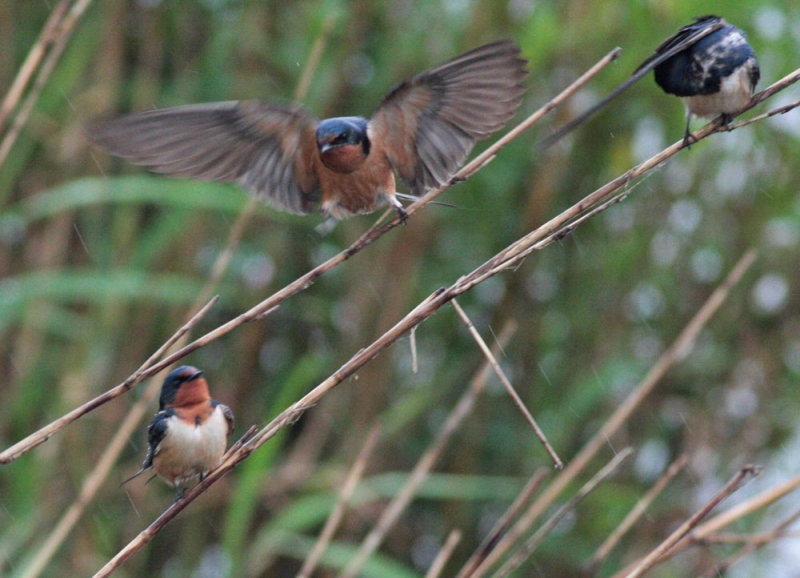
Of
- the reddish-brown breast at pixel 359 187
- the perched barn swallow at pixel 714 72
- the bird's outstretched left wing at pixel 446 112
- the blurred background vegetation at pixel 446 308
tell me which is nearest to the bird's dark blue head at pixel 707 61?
the perched barn swallow at pixel 714 72

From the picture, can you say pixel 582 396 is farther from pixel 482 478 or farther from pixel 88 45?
pixel 88 45

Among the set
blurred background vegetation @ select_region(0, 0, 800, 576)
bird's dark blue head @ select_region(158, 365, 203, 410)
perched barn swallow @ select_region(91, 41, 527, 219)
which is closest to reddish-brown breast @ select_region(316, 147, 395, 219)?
perched barn swallow @ select_region(91, 41, 527, 219)

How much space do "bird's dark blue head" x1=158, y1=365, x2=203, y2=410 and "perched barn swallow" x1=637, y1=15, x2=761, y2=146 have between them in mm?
840

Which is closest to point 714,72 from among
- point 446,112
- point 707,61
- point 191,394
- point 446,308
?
point 707,61

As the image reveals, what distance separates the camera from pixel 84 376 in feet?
7.64

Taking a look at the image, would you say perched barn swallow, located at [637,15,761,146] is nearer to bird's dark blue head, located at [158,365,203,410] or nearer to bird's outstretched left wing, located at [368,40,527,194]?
bird's outstretched left wing, located at [368,40,527,194]

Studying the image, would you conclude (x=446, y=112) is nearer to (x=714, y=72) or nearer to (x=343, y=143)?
(x=343, y=143)

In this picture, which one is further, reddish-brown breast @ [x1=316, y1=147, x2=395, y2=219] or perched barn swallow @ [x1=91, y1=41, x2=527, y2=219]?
reddish-brown breast @ [x1=316, y1=147, x2=395, y2=219]

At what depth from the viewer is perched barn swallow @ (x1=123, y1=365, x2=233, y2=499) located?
155 cm

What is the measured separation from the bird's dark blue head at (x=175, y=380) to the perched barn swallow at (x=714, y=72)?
0.84 metres

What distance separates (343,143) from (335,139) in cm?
2

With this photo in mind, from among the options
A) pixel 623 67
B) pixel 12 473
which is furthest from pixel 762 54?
pixel 12 473

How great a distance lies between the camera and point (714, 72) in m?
1.48

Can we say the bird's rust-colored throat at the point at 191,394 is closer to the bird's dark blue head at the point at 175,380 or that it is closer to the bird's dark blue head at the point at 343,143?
the bird's dark blue head at the point at 175,380
